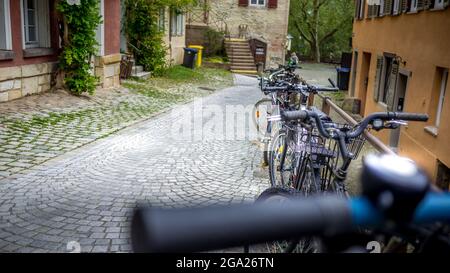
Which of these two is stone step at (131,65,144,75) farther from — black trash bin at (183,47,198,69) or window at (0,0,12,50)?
window at (0,0,12,50)

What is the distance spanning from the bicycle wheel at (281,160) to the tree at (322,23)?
1524 inches

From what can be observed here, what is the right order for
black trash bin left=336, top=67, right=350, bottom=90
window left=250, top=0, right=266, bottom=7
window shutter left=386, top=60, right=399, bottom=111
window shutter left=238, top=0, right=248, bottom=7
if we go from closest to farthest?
1. window shutter left=386, top=60, right=399, bottom=111
2. black trash bin left=336, top=67, right=350, bottom=90
3. window shutter left=238, top=0, right=248, bottom=7
4. window left=250, top=0, right=266, bottom=7

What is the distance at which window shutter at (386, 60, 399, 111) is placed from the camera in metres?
13.1

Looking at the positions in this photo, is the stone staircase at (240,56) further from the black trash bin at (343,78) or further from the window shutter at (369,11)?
the window shutter at (369,11)

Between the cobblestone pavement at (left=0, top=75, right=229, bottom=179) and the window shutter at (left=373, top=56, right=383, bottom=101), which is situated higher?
the window shutter at (left=373, top=56, right=383, bottom=101)

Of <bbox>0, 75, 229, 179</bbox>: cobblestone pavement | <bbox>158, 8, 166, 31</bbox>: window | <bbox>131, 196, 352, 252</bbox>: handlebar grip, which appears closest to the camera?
<bbox>131, 196, 352, 252</bbox>: handlebar grip

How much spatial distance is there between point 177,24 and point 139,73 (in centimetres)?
749

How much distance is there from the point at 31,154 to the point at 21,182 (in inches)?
48.6

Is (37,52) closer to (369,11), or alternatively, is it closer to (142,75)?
(142,75)

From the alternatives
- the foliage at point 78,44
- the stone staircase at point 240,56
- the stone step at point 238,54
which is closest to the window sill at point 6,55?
the foliage at point 78,44

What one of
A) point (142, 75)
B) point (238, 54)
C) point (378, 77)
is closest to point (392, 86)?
point (378, 77)

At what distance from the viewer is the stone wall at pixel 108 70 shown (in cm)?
1312

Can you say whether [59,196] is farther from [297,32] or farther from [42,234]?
[297,32]

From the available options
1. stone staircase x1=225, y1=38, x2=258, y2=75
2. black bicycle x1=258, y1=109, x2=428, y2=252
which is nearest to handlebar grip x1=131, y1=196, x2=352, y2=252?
black bicycle x1=258, y1=109, x2=428, y2=252
